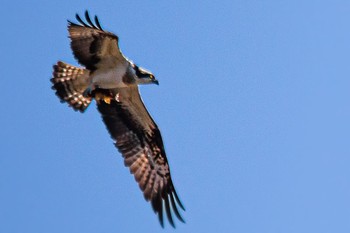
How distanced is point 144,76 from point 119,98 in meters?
1.17

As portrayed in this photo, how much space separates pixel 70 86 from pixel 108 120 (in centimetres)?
116

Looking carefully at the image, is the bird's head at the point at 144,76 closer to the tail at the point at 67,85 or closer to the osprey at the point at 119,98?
the osprey at the point at 119,98

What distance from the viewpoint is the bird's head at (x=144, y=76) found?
17734 millimetres

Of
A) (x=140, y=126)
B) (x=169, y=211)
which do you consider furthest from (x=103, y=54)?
(x=169, y=211)

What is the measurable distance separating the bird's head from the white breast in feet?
0.91

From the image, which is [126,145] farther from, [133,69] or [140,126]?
[133,69]

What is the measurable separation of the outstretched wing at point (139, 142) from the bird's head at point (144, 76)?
77 cm

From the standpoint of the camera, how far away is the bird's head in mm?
17734

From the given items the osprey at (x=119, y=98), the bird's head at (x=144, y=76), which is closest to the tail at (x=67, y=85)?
the osprey at (x=119, y=98)

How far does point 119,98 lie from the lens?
18672 millimetres

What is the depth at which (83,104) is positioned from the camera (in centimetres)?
1802

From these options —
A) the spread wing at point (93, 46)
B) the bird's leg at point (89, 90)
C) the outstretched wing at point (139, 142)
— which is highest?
the spread wing at point (93, 46)

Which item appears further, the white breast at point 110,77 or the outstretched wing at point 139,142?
the outstretched wing at point 139,142

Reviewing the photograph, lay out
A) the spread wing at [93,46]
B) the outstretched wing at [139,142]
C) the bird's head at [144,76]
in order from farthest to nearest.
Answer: the outstretched wing at [139,142] < the bird's head at [144,76] < the spread wing at [93,46]
